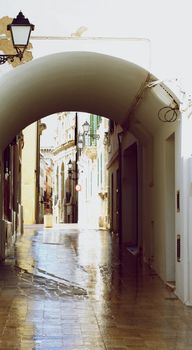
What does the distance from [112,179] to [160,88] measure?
16019 mm

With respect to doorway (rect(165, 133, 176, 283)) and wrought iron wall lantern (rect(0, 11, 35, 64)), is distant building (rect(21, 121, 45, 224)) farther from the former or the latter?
wrought iron wall lantern (rect(0, 11, 35, 64))

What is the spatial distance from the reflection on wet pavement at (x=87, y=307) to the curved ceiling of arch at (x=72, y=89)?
2.95 metres

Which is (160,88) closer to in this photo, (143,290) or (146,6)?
(146,6)

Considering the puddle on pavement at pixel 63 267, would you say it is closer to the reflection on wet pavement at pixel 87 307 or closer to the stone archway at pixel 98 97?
the reflection on wet pavement at pixel 87 307

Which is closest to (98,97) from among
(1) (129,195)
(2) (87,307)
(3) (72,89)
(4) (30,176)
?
(3) (72,89)

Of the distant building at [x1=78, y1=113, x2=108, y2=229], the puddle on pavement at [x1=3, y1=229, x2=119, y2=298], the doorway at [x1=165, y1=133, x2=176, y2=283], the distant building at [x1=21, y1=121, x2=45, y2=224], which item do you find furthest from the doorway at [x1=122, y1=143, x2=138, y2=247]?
the distant building at [x1=21, y1=121, x2=45, y2=224]

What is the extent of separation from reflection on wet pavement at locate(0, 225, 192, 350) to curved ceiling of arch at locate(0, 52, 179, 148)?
2.95 metres

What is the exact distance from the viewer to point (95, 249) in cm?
1820

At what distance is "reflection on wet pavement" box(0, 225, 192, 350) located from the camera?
7.07 meters

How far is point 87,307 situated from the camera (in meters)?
9.12

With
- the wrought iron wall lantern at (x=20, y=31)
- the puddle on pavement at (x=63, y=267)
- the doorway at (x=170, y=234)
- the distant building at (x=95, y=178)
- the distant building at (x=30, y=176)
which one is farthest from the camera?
the distant building at (x=30, y=176)

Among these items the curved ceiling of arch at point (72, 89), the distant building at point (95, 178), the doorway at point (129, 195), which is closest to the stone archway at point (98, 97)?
the curved ceiling of arch at point (72, 89)

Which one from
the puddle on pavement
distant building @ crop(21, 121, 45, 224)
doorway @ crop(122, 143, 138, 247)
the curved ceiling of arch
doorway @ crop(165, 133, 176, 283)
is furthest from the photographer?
distant building @ crop(21, 121, 45, 224)

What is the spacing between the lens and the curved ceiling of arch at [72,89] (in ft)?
31.7
